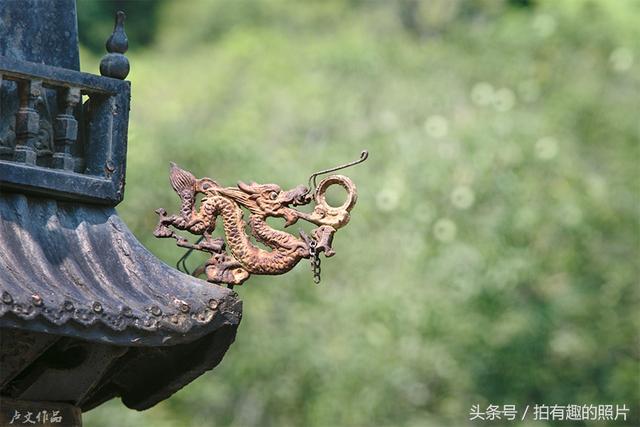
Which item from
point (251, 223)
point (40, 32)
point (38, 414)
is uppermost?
point (40, 32)

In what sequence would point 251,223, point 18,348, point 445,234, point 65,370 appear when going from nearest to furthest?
point 18,348
point 65,370
point 251,223
point 445,234

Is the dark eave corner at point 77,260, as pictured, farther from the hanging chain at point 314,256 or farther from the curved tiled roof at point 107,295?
the hanging chain at point 314,256

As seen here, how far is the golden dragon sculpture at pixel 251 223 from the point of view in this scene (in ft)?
21.5

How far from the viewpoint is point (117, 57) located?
22.1 feet

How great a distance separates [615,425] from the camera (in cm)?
1877

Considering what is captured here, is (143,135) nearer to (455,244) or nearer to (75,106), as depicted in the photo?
(455,244)

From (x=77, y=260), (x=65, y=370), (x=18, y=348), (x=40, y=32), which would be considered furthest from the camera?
(x=40, y=32)

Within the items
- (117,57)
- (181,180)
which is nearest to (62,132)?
(117,57)

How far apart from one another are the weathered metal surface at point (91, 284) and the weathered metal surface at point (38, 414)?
58 centimetres

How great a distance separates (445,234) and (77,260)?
40.2 feet

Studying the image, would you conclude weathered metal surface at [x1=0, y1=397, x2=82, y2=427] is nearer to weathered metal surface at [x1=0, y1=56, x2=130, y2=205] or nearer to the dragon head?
weathered metal surface at [x1=0, y1=56, x2=130, y2=205]

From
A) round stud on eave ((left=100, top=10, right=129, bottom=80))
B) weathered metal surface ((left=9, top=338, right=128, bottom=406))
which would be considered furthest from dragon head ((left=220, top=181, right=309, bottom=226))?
weathered metal surface ((left=9, top=338, right=128, bottom=406))

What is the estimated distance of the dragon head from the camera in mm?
6613

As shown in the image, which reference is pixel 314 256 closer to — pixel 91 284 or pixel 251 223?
pixel 251 223
